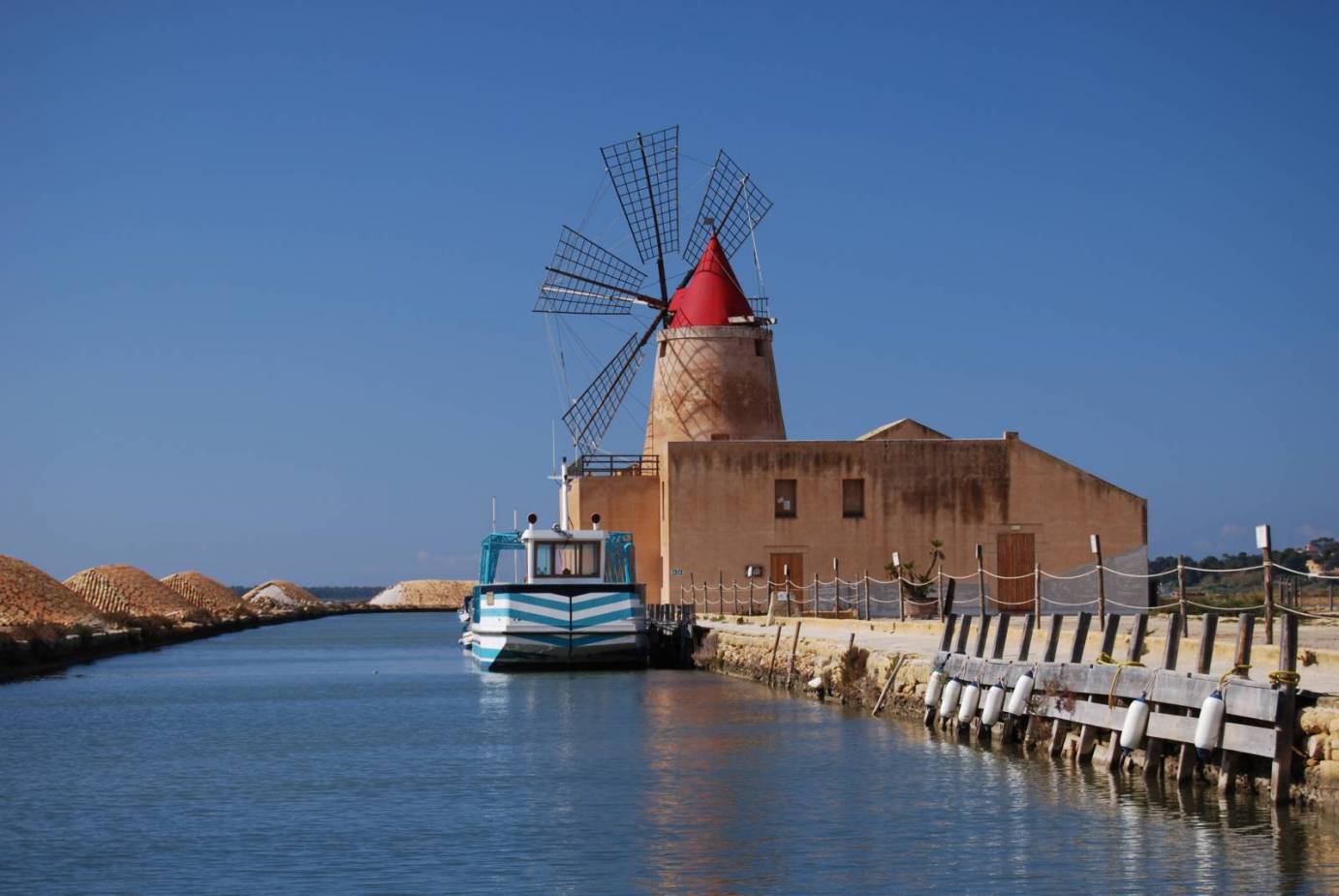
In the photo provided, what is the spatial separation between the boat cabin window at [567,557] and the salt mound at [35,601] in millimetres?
12043

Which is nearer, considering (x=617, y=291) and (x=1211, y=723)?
(x=1211, y=723)

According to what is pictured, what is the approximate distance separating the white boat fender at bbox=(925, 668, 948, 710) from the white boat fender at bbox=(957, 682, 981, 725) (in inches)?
30.0

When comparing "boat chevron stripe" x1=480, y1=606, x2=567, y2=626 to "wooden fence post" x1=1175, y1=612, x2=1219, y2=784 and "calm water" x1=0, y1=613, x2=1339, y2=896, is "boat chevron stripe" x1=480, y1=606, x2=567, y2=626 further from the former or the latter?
"wooden fence post" x1=1175, y1=612, x2=1219, y2=784

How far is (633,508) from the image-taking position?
33.6 m

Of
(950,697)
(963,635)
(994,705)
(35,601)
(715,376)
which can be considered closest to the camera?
(994,705)

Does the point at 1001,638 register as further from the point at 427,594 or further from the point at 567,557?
the point at 427,594

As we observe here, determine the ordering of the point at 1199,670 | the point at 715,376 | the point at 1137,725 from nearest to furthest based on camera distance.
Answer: the point at 1199,670 → the point at 1137,725 → the point at 715,376

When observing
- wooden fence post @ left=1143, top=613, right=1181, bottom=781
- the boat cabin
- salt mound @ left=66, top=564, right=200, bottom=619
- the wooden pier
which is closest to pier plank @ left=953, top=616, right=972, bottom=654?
the wooden pier

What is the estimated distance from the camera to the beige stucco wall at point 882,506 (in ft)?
104

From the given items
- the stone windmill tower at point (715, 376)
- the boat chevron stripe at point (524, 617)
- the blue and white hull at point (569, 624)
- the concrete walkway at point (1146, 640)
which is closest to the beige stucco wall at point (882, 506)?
the stone windmill tower at point (715, 376)

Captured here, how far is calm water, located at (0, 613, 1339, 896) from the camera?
8898 millimetres

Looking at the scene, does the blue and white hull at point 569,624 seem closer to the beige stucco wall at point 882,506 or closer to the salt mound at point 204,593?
the beige stucco wall at point 882,506

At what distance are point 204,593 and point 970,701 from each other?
51034mm

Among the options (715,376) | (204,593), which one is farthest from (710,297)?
(204,593)
